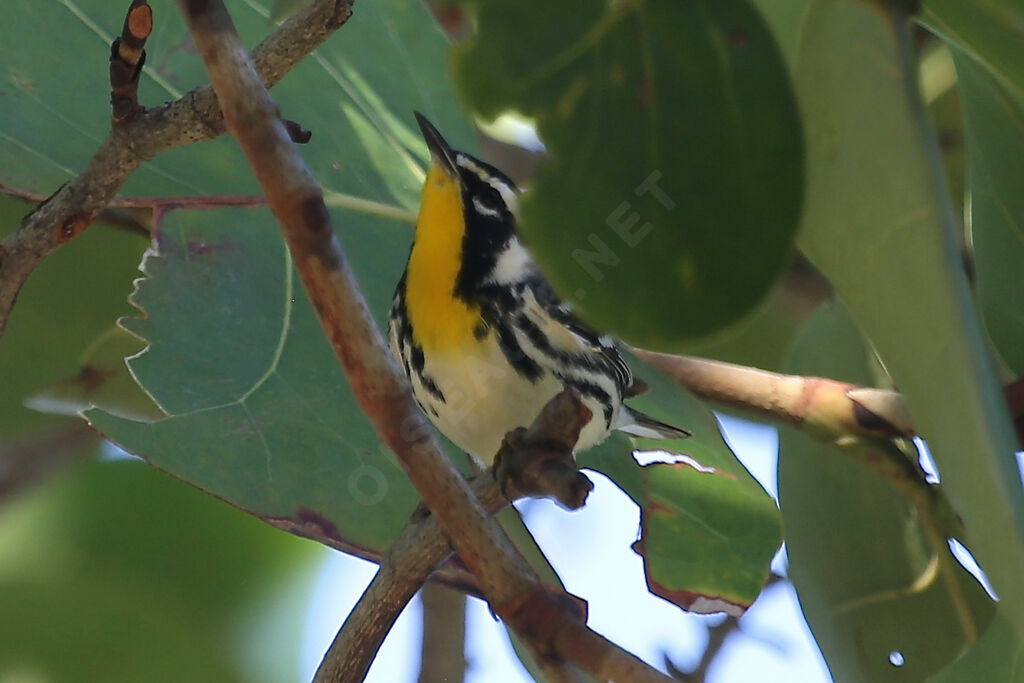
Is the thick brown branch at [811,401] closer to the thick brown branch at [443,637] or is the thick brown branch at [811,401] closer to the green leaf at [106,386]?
the thick brown branch at [443,637]

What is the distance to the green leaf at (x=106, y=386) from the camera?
204 cm

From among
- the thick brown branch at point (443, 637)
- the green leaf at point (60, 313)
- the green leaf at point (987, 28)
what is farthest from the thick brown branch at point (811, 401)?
the green leaf at point (60, 313)

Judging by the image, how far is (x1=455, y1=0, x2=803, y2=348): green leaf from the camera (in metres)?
0.64

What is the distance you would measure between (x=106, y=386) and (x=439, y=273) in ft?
2.21

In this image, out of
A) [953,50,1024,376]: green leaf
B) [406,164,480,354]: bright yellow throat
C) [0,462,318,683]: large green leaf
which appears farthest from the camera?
[0,462,318,683]: large green leaf

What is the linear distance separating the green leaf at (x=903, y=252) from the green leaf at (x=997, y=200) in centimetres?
38

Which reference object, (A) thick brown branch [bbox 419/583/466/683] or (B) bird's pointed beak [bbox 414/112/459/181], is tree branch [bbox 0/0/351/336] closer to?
(B) bird's pointed beak [bbox 414/112/459/181]

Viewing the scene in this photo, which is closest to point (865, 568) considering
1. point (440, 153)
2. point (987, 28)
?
point (440, 153)

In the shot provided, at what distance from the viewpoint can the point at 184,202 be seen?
1828mm

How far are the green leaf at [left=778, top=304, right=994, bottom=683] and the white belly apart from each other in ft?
1.07

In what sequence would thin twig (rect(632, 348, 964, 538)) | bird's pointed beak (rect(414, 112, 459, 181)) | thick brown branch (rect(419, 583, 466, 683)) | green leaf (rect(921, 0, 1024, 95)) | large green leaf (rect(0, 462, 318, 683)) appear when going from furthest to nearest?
large green leaf (rect(0, 462, 318, 683)), thick brown branch (rect(419, 583, 466, 683)), bird's pointed beak (rect(414, 112, 459, 181)), thin twig (rect(632, 348, 964, 538)), green leaf (rect(921, 0, 1024, 95))

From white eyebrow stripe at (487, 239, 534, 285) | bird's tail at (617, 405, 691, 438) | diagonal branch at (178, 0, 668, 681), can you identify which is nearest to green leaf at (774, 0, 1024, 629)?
diagonal branch at (178, 0, 668, 681)

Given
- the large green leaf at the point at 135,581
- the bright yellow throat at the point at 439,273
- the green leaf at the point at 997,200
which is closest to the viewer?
the green leaf at the point at 997,200

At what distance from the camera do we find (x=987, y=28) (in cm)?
79
